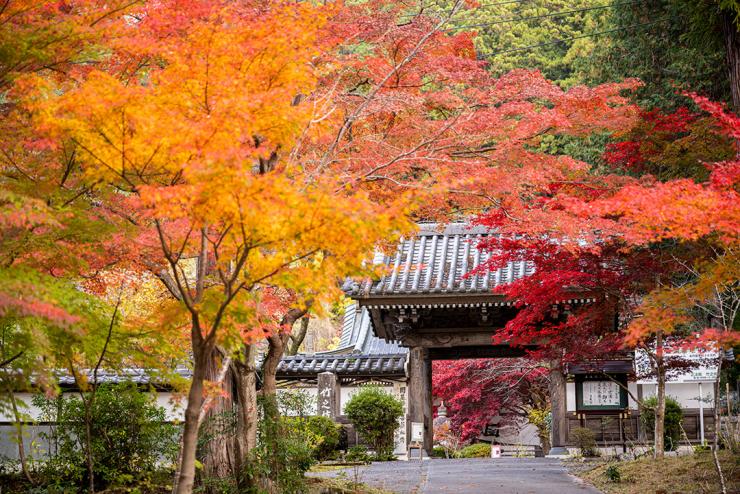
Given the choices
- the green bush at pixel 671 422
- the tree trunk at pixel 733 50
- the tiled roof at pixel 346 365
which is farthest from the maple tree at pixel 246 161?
the tiled roof at pixel 346 365

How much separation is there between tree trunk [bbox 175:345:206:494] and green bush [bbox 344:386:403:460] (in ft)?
37.8

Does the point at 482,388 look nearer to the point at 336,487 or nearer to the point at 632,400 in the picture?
the point at 632,400

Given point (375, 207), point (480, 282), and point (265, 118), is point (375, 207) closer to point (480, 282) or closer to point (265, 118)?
point (265, 118)

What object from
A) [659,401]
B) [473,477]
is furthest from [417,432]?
[659,401]

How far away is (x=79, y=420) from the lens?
402 inches

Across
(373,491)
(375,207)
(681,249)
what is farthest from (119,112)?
(681,249)

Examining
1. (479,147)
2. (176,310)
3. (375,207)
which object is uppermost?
(479,147)

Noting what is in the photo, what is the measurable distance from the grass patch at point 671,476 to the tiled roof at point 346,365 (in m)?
8.08

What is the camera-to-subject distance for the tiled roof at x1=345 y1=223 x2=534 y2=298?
16156mm

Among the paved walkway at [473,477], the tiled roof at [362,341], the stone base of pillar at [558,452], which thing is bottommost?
the stone base of pillar at [558,452]

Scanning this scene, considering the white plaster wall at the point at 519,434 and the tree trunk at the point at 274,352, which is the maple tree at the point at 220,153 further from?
the white plaster wall at the point at 519,434

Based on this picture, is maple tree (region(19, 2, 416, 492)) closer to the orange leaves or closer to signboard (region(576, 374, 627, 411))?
the orange leaves

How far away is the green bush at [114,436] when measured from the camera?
10016 millimetres

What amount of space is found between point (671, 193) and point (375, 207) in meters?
3.47
